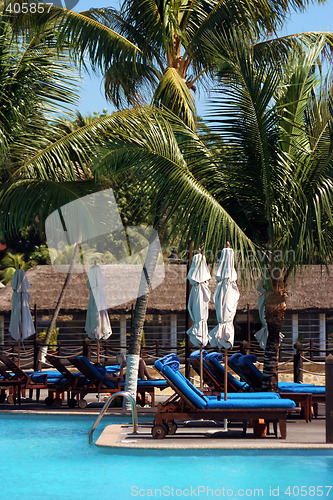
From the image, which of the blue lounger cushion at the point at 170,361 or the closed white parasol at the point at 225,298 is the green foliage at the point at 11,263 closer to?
the closed white parasol at the point at 225,298

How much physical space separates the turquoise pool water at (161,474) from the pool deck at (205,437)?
10cm

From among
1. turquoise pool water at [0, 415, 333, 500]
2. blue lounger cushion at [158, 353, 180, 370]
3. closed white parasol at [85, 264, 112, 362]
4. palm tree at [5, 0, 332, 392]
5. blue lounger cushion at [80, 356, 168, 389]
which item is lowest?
turquoise pool water at [0, 415, 333, 500]

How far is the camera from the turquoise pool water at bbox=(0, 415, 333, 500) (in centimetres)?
710

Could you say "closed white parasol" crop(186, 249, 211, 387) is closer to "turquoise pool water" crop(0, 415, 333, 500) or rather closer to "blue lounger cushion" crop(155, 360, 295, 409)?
"blue lounger cushion" crop(155, 360, 295, 409)

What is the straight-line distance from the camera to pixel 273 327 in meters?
11.4

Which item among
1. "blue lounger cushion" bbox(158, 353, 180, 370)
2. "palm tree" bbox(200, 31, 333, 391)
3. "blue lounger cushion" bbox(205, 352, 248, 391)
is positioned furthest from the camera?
"blue lounger cushion" bbox(205, 352, 248, 391)

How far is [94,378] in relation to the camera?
510 inches

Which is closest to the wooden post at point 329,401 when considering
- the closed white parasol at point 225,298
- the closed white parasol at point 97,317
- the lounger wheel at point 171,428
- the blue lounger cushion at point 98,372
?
the closed white parasol at point 225,298

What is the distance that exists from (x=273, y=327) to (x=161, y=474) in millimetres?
4193

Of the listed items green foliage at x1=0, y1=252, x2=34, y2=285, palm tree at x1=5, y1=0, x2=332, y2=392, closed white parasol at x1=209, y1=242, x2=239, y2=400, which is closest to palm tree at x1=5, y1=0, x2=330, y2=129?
palm tree at x1=5, y1=0, x2=332, y2=392

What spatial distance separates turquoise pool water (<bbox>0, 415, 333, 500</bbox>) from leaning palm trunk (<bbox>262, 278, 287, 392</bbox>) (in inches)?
111

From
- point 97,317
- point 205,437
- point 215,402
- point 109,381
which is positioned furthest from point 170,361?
point 97,317

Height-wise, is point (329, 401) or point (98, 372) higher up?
point (329, 401)

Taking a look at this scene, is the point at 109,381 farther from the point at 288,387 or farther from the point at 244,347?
the point at 244,347
